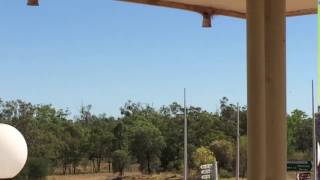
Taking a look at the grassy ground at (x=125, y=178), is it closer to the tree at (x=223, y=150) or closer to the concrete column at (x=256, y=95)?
the tree at (x=223, y=150)

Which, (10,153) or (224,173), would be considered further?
(224,173)

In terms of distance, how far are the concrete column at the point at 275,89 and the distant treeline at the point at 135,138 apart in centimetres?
3274

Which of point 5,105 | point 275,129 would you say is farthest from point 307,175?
point 275,129

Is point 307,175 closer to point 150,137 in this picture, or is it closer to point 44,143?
point 150,137

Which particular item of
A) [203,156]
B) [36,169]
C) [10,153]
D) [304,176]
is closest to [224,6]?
[10,153]

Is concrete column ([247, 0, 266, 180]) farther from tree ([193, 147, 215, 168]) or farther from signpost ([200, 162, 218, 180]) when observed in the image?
tree ([193, 147, 215, 168])

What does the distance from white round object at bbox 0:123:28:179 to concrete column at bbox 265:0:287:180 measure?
339 cm

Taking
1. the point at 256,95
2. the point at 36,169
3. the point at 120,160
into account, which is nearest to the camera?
the point at 256,95

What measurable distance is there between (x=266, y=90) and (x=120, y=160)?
36.0 meters

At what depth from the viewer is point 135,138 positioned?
40.3m

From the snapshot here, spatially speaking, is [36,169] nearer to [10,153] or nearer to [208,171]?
[208,171]

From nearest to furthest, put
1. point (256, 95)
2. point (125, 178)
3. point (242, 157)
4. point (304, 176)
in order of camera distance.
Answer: point (256, 95)
point (304, 176)
point (242, 157)
point (125, 178)

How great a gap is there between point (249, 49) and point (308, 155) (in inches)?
1405

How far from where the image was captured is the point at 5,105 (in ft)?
128
